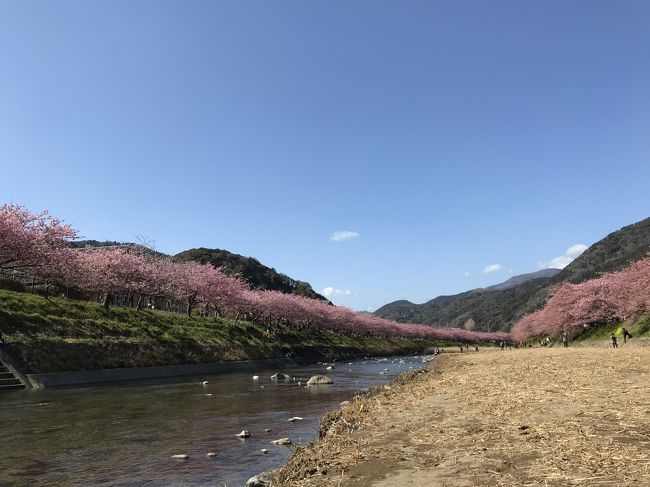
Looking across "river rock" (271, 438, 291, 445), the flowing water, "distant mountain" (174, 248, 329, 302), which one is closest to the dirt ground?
"river rock" (271, 438, 291, 445)

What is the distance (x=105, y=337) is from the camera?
37.6 meters

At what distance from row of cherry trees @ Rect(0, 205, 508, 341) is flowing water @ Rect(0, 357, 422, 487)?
1458 centimetres

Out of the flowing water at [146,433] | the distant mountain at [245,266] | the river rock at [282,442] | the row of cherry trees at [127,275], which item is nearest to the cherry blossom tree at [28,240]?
the row of cherry trees at [127,275]

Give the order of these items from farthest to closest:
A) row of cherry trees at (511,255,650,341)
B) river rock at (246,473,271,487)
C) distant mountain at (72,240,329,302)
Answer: distant mountain at (72,240,329,302) → row of cherry trees at (511,255,650,341) → river rock at (246,473,271,487)

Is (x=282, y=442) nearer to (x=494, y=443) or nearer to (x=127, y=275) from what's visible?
(x=494, y=443)

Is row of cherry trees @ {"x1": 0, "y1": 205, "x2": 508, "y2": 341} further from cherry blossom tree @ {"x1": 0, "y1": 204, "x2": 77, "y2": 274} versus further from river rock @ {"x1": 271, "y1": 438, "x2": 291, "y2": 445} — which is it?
river rock @ {"x1": 271, "y1": 438, "x2": 291, "y2": 445}

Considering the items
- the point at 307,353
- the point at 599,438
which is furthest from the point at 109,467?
the point at 307,353

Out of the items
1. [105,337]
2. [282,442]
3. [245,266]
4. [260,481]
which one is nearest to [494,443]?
[260,481]

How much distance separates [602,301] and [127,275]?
72.7 metres

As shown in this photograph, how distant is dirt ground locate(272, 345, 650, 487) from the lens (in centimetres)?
642

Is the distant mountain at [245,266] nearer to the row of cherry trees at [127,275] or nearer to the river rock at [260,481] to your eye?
the row of cherry trees at [127,275]

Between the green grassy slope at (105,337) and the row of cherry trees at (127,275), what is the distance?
3.32m

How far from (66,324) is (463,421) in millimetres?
34753

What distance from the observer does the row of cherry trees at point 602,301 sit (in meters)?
58.3
